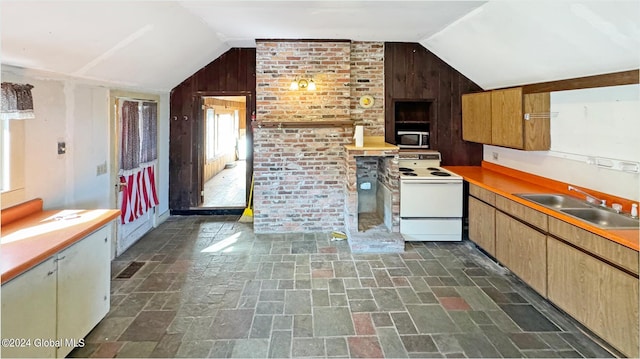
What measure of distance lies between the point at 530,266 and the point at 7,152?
14.5 ft

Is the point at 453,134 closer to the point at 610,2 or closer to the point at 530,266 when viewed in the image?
the point at 530,266

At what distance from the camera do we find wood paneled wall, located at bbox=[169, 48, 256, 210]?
5.80 m

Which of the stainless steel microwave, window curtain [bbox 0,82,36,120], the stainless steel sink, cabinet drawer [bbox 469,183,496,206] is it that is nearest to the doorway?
the stainless steel microwave

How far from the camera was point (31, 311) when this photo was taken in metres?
1.94

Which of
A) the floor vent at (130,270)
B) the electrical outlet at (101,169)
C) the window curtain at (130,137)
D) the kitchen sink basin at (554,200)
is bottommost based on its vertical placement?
the floor vent at (130,270)

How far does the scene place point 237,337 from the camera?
104 inches

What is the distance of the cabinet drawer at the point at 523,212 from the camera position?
3.02 meters

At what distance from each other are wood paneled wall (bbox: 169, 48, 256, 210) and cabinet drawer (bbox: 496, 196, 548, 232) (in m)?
3.93

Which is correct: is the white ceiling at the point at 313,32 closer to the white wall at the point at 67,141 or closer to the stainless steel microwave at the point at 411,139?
the white wall at the point at 67,141

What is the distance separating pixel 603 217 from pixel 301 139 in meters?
3.60

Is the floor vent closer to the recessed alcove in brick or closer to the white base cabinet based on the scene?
the white base cabinet

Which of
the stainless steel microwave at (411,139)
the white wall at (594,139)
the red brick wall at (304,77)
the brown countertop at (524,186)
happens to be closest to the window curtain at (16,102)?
the red brick wall at (304,77)

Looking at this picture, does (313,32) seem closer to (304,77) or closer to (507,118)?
(304,77)

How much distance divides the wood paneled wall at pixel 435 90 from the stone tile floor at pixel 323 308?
1.78 metres
